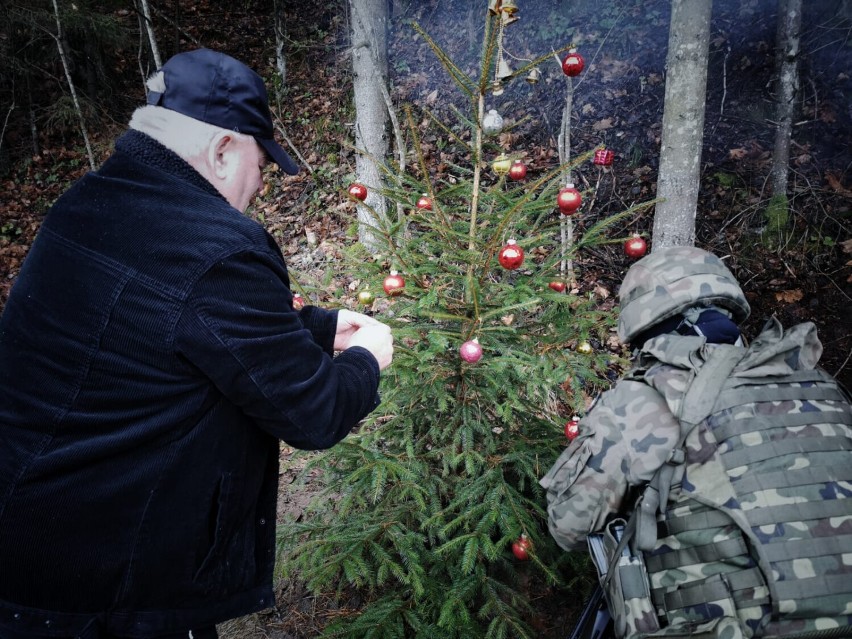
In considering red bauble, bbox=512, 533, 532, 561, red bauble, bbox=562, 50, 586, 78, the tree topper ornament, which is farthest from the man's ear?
red bauble, bbox=512, 533, 532, 561

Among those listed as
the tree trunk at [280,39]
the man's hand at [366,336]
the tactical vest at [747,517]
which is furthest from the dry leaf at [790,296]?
the tree trunk at [280,39]

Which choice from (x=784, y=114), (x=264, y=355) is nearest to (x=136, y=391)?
(x=264, y=355)

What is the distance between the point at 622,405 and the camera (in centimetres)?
198

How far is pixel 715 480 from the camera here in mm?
1720

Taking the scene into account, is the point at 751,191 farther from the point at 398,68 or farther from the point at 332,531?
the point at 398,68

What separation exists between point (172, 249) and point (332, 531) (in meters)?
2.13

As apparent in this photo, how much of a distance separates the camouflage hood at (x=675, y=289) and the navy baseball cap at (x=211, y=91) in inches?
67.5

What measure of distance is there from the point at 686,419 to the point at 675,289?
23.7 inches

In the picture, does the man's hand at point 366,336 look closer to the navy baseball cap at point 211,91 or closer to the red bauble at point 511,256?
the red bauble at point 511,256

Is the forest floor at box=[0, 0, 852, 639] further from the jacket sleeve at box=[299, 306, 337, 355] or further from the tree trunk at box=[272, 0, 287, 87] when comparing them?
the jacket sleeve at box=[299, 306, 337, 355]

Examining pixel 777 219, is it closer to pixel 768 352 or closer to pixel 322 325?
pixel 768 352

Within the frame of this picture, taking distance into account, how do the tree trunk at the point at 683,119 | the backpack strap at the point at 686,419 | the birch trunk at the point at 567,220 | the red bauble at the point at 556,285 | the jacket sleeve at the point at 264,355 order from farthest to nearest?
the tree trunk at the point at 683,119 → the birch trunk at the point at 567,220 → the red bauble at the point at 556,285 → the backpack strap at the point at 686,419 → the jacket sleeve at the point at 264,355

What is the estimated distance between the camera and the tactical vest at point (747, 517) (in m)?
1.60

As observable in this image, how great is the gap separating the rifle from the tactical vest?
355 mm
